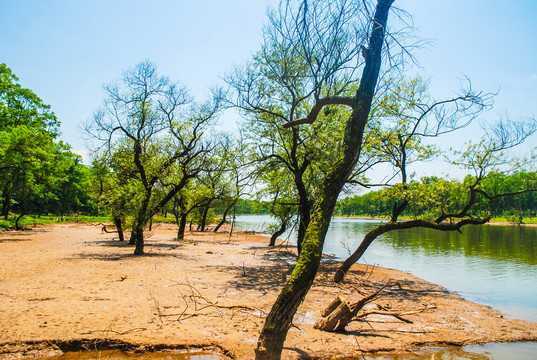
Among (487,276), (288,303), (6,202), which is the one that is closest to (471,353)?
(288,303)

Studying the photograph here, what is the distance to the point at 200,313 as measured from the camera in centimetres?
720

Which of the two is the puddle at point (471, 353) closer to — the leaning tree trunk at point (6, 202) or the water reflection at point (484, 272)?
the water reflection at point (484, 272)

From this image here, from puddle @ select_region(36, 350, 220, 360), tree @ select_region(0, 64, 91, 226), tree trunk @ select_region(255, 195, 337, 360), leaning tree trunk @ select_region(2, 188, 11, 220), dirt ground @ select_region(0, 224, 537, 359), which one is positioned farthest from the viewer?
leaning tree trunk @ select_region(2, 188, 11, 220)

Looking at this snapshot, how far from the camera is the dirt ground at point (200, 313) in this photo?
5.79 metres

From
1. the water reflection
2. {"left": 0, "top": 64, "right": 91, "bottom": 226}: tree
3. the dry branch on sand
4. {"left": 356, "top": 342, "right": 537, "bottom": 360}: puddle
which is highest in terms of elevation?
{"left": 0, "top": 64, "right": 91, "bottom": 226}: tree

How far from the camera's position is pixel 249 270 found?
13.9m

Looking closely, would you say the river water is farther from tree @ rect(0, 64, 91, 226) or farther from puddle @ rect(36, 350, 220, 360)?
tree @ rect(0, 64, 91, 226)

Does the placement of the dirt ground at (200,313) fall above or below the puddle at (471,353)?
above

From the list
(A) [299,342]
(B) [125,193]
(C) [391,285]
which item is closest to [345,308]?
(A) [299,342]

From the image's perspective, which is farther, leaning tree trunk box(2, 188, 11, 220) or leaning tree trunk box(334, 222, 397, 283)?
leaning tree trunk box(2, 188, 11, 220)

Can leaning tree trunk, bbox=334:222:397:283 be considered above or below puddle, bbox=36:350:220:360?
above

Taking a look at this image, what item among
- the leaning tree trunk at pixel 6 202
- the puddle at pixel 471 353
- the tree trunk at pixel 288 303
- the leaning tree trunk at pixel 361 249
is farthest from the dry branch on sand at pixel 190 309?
the leaning tree trunk at pixel 6 202

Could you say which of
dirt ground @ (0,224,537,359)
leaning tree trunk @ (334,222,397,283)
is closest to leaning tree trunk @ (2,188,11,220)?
dirt ground @ (0,224,537,359)

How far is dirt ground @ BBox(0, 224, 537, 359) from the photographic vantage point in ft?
19.0
